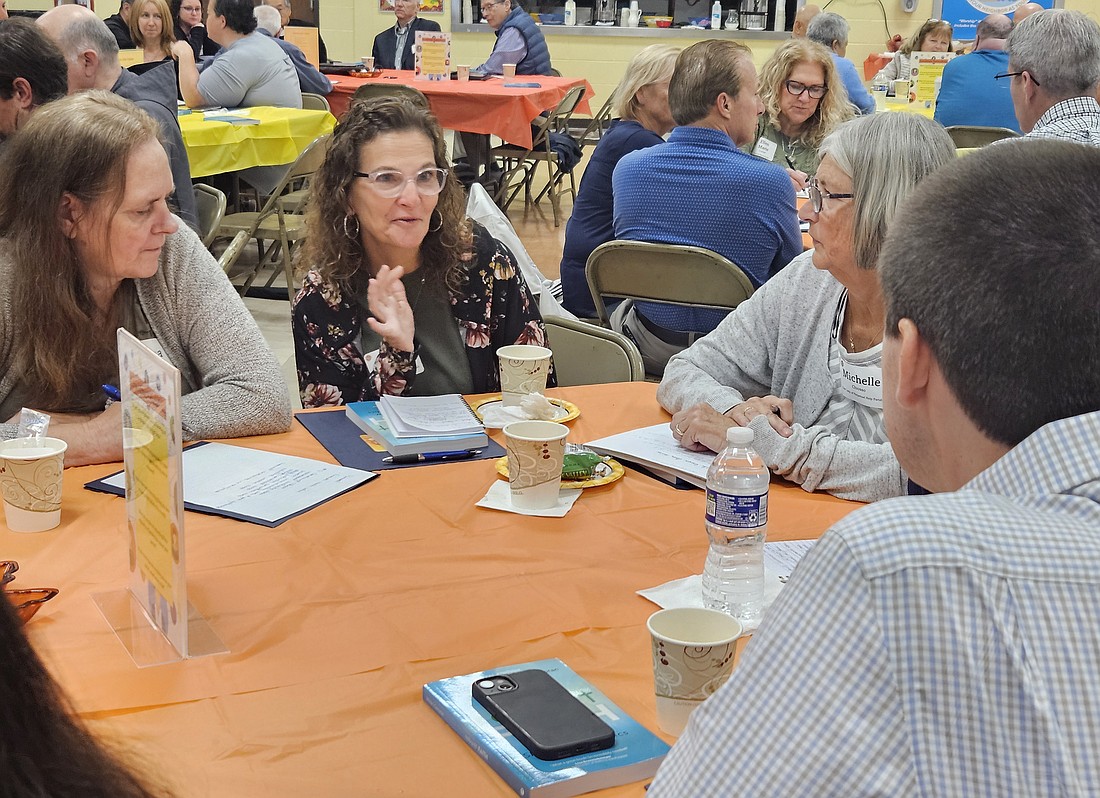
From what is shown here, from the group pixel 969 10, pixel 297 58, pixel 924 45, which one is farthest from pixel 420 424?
pixel 969 10

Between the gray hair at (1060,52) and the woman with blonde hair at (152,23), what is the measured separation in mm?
4746

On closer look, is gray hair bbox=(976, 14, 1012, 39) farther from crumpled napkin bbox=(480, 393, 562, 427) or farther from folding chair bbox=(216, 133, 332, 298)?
crumpled napkin bbox=(480, 393, 562, 427)

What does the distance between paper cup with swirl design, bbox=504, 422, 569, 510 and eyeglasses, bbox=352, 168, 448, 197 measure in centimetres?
92

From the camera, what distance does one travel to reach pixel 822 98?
5.04m

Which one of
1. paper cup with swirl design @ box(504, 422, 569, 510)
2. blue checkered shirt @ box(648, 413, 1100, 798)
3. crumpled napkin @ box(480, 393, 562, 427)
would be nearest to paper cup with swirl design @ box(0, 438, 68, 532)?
paper cup with swirl design @ box(504, 422, 569, 510)

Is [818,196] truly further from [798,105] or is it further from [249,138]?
[249,138]

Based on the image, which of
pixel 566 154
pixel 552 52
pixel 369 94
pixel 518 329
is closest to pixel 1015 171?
pixel 518 329

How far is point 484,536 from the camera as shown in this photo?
1686 millimetres

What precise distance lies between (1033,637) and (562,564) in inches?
37.7

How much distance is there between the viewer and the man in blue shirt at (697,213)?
11.6 feet

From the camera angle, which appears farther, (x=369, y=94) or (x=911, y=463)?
(x=369, y=94)

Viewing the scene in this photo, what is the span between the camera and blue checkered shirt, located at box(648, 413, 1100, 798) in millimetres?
672

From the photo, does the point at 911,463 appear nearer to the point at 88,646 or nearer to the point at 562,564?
the point at 562,564

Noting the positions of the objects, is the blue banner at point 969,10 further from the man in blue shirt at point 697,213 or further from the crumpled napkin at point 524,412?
the crumpled napkin at point 524,412
